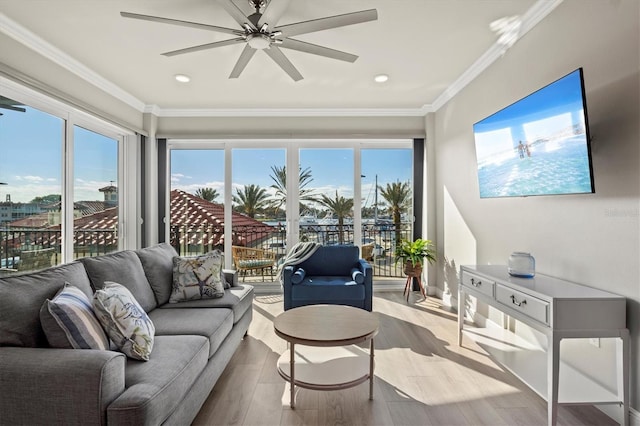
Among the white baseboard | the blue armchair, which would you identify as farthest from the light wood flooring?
the blue armchair

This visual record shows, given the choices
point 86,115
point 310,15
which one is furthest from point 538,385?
point 86,115

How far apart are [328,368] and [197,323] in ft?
2.97

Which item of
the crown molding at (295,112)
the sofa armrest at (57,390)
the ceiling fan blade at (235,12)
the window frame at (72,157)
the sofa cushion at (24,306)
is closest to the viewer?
the sofa armrest at (57,390)

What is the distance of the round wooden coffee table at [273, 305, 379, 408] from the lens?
1950 mm

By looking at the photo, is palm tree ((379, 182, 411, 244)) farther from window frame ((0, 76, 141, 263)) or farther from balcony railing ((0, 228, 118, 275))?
balcony railing ((0, 228, 118, 275))

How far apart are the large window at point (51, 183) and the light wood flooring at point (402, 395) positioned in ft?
6.82

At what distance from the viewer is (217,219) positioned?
4.79m

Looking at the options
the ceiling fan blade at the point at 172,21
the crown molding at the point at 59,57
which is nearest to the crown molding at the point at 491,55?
the ceiling fan blade at the point at 172,21

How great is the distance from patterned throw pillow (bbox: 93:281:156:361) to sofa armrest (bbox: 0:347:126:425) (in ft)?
1.02

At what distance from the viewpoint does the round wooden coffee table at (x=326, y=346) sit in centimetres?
195

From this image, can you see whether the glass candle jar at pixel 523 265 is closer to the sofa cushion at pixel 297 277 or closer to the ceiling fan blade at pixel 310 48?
the ceiling fan blade at pixel 310 48

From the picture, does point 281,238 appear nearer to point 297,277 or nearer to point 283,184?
point 283,184

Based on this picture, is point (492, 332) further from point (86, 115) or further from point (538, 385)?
point (86, 115)

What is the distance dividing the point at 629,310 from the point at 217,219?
173 inches
